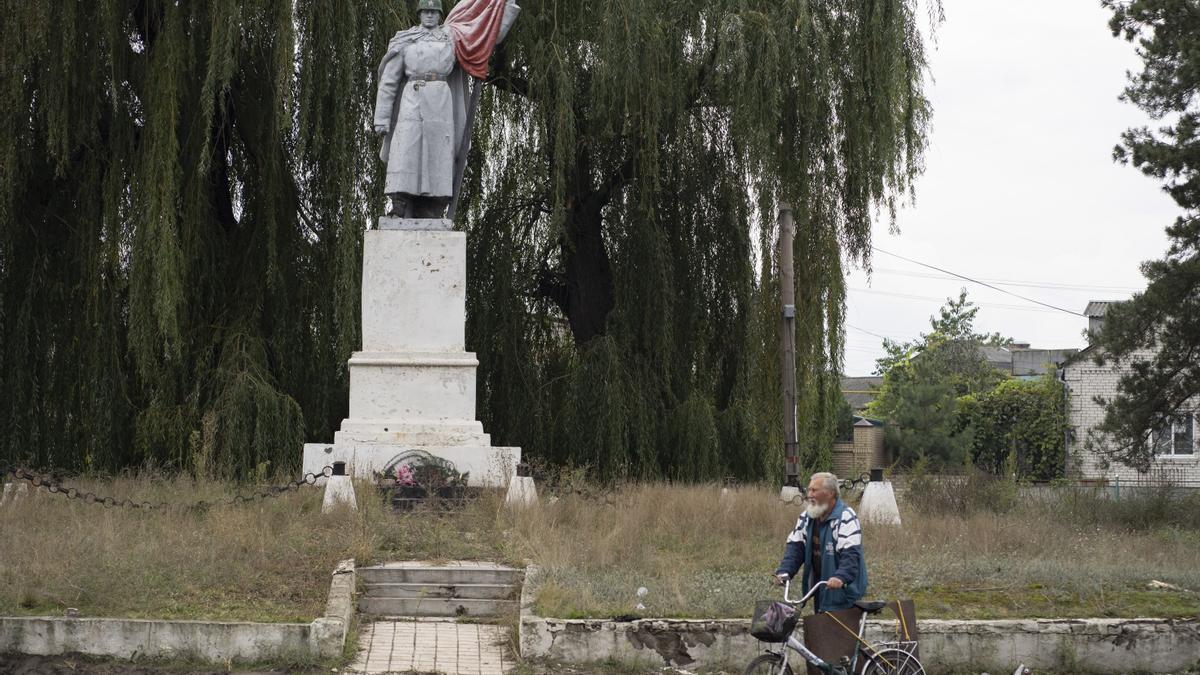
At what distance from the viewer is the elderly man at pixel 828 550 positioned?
7.17 meters

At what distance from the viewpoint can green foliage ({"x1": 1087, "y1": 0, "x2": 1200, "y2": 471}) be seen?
60.4 ft

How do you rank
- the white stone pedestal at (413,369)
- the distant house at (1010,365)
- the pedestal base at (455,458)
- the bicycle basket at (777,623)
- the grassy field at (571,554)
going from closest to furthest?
the bicycle basket at (777,623)
the grassy field at (571,554)
the pedestal base at (455,458)
the white stone pedestal at (413,369)
the distant house at (1010,365)

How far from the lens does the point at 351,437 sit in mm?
13945

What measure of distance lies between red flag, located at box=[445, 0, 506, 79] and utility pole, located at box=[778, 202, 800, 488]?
4.15 meters

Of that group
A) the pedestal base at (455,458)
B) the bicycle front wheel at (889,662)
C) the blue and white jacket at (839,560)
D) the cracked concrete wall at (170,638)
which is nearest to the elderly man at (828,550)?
the blue and white jacket at (839,560)

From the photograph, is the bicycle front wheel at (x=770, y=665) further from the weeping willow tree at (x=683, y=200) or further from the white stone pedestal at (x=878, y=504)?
the weeping willow tree at (x=683, y=200)

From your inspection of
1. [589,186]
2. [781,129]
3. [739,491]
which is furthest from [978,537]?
[589,186]

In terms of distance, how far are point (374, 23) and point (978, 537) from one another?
29.8 ft

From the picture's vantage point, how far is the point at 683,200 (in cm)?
1822

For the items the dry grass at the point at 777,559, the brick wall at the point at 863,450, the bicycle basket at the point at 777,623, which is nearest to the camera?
the bicycle basket at the point at 777,623

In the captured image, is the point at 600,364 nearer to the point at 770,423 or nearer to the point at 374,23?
the point at 770,423

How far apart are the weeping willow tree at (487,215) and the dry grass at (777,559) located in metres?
3.83

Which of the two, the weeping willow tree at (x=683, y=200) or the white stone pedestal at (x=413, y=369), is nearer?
the white stone pedestal at (x=413, y=369)

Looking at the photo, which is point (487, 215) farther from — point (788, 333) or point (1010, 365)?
point (1010, 365)
